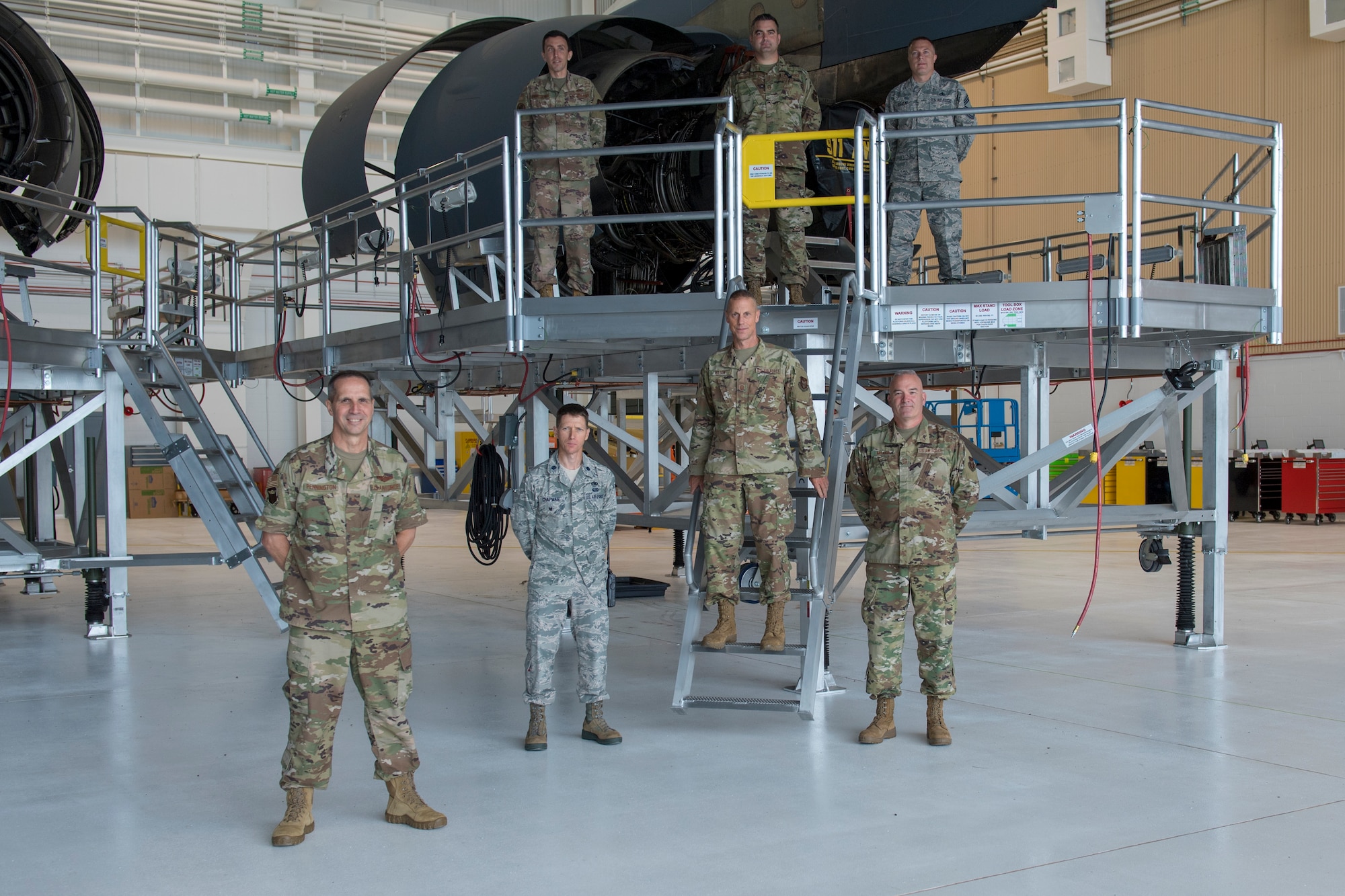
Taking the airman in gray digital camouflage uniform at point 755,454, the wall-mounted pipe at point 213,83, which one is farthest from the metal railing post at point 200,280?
the wall-mounted pipe at point 213,83

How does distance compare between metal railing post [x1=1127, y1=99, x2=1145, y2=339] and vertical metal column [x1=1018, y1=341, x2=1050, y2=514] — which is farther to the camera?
vertical metal column [x1=1018, y1=341, x2=1050, y2=514]

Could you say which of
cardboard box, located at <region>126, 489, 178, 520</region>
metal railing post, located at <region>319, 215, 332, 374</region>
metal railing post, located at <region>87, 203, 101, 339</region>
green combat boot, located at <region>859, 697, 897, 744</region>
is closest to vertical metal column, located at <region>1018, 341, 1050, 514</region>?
green combat boot, located at <region>859, 697, 897, 744</region>

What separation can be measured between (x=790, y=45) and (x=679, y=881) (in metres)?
7.73

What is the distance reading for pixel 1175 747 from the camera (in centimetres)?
568

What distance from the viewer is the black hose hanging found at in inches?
341

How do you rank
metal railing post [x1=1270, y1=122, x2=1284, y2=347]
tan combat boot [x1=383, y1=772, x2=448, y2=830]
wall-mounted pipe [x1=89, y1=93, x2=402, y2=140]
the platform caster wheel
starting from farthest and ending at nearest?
wall-mounted pipe [x1=89, y1=93, x2=402, y2=140] → the platform caster wheel → metal railing post [x1=1270, y1=122, x2=1284, y2=347] → tan combat boot [x1=383, y1=772, x2=448, y2=830]

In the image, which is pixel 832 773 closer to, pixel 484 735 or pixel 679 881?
pixel 679 881

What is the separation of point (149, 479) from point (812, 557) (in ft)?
74.1

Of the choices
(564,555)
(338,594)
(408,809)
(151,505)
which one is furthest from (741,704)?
(151,505)

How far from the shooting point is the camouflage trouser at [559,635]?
5652mm

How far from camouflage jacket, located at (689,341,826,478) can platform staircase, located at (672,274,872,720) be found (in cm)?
22

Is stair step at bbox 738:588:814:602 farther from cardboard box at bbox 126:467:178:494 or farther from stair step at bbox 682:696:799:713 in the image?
cardboard box at bbox 126:467:178:494

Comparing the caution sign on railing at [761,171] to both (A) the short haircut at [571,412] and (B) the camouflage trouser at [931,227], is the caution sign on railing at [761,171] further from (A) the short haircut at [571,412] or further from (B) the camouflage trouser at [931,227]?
(A) the short haircut at [571,412]

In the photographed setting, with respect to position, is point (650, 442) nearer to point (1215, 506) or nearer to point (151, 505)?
point (1215, 506)
